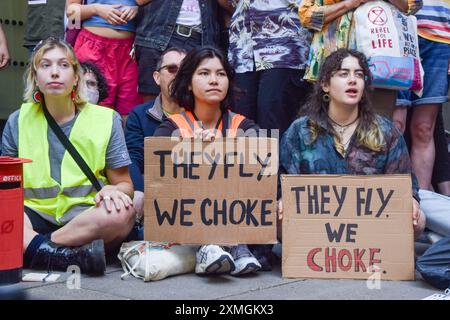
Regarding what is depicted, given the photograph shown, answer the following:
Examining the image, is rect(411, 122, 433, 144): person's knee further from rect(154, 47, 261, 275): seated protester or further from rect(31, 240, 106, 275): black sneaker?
rect(31, 240, 106, 275): black sneaker

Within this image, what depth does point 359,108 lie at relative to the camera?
14.2ft

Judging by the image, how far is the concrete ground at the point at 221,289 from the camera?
343 cm

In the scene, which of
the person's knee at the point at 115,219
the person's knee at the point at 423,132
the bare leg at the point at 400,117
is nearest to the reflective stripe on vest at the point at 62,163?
the person's knee at the point at 115,219

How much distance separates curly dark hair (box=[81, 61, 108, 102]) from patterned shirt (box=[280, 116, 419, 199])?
1.53 m

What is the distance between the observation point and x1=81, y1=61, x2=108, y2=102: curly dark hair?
16.5 ft

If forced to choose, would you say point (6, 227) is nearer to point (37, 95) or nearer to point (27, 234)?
point (27, 234)

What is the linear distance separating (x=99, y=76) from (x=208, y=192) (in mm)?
1557

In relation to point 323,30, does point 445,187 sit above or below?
below

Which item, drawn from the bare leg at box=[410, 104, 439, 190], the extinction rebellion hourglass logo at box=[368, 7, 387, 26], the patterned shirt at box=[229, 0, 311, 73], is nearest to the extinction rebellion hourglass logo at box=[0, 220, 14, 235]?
the patterned shirt at box=[229, 0, 311, 73]

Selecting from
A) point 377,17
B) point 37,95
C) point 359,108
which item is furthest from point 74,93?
point 377,17

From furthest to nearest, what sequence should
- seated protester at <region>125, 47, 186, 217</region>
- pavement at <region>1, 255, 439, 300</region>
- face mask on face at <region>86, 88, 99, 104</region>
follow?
face mask on face at <region>86, 88, 99, 104</region> → seated protester at <region>125, 47, 186, 217</region> → pavement at <region>1, 255, 439, 300</region>

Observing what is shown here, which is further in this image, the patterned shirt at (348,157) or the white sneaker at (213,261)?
the patterned shirt at (348,157)

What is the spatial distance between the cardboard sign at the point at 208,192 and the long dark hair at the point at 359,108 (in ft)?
1.65

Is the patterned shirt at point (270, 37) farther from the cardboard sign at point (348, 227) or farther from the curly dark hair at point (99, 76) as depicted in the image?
the cardboard sign at point (348, 227)
